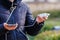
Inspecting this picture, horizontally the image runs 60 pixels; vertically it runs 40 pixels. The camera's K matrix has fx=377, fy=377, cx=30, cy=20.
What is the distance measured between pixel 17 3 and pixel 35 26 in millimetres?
380

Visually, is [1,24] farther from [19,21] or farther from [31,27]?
[31,27]

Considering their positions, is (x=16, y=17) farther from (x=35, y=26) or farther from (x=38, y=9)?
(x=38, y=9)

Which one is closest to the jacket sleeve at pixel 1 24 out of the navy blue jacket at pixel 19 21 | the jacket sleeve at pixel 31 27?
the navy blue jacket at pixel 19 21

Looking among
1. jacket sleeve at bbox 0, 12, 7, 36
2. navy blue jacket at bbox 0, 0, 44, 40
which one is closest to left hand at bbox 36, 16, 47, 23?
navy blue jacket at bbox 0, 0, 44, 40

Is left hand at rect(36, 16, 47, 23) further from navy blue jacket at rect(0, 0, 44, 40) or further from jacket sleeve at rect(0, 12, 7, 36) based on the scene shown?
Answer: jacket sleeve at rect(0, 12, 7, 36)

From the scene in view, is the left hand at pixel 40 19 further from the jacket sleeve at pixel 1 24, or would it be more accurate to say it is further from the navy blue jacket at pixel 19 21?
the jacket sleeve at pixel 1 24

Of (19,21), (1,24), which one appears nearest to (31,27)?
(19,21)

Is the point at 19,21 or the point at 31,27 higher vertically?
the point at 19,21

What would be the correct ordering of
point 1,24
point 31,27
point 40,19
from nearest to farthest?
1. point 1,24
2. point 40,19
3. point 31,27

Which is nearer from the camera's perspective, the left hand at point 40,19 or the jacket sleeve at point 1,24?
the jacket sleeve at point 1,24

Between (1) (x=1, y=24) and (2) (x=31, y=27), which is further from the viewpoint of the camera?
(2) (x=31, y=27)

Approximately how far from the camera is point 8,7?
474 centimetres

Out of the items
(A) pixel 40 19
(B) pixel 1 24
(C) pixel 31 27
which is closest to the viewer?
(B) pixel 1 24

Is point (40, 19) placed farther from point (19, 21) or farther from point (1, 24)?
point (1, 24)
